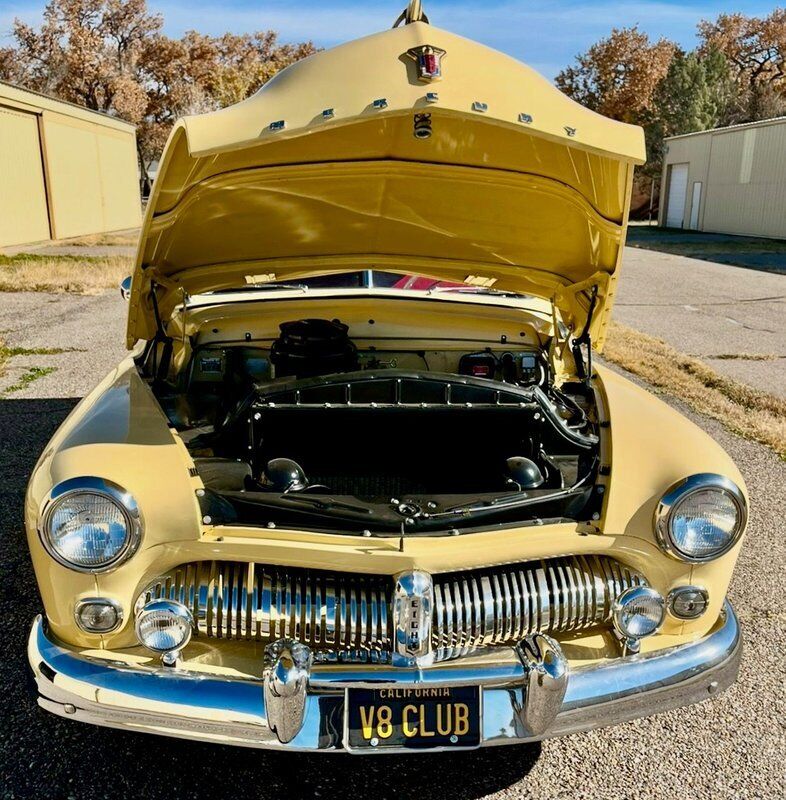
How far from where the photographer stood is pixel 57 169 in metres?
19.7

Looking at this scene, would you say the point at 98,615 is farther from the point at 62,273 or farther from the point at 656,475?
the point at 62,273

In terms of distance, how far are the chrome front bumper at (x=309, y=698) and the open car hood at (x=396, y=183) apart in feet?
4.47

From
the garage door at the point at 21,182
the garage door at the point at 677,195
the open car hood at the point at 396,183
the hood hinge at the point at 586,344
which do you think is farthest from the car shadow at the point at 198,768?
the garage door at the point at 677,195

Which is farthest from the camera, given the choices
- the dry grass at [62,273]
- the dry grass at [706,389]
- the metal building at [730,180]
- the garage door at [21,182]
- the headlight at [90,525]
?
the metal building at [730,180]

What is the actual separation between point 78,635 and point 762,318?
998cm

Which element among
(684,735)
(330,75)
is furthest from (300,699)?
(330,75)

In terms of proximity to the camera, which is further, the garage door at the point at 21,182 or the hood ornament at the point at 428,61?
the garage door at the point at 21,182

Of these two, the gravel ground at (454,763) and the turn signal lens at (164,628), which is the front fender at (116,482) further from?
the gravel ground at (454,763)

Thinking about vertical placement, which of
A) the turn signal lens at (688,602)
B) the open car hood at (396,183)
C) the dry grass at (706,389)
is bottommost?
the dry grass at (706,389)

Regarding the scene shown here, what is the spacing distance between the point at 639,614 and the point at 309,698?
888mm

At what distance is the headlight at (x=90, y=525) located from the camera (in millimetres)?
1953

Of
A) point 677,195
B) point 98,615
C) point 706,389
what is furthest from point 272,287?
point 677,195

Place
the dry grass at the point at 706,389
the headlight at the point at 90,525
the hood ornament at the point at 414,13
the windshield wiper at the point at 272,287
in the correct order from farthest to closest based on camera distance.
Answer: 1. the dry grass at the point at 706,389
2. the windshield wiper at the point at 272,287
3. the hood ornament at the point at 414,13
4. the headlight at the point at 90,525

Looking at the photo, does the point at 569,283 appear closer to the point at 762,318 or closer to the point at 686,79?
the point at 762,318
